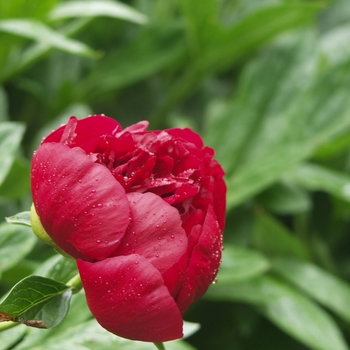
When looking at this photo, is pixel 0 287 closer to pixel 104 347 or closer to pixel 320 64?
pixel 104 347

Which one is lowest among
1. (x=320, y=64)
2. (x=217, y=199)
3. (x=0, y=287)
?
(x=0, y=287)

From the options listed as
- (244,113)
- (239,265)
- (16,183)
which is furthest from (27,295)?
(244,113)

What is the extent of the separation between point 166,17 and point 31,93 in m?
0.31

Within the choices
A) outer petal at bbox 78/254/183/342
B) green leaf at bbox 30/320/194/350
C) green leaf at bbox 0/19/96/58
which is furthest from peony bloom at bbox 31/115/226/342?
green leaf at bbox 0/19/96/58

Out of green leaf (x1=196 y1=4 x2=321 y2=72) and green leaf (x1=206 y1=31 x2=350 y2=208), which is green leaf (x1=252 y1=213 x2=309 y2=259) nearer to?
green leaf (x1=206 y1=31 x2=350 y2=208)

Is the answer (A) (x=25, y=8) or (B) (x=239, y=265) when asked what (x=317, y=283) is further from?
(A) (x=25, y=8)

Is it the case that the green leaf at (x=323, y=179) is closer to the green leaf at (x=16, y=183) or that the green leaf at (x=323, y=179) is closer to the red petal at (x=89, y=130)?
the green leaf at (x=16, y=183)

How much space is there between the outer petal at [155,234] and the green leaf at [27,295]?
2.1 inches

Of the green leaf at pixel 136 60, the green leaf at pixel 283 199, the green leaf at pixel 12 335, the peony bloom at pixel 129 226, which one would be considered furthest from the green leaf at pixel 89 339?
the green leaf at pixel 136 60

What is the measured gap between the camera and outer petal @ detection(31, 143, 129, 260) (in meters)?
0.31

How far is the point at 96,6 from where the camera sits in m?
0.88

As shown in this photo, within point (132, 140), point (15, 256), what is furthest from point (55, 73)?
point (132, 140)

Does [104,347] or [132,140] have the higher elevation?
[132,140]

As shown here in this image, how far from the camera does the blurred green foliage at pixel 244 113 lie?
2.75ft
